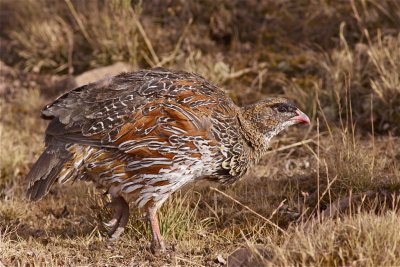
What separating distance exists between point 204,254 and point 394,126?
11.9 feet

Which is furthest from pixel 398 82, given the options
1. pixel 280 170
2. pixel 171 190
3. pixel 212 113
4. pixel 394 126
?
pixel 171 190

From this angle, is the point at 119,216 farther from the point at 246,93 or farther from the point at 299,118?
the point at 246,93

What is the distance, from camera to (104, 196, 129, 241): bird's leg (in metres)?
6.57

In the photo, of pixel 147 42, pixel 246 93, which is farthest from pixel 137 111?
pixel 147 42

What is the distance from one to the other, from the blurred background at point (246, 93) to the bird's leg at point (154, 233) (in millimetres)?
174

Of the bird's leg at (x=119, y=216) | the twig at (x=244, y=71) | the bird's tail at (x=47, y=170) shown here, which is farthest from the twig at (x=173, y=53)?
the bird's tail at (x=47, y=170)

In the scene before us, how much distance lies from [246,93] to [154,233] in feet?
13.7

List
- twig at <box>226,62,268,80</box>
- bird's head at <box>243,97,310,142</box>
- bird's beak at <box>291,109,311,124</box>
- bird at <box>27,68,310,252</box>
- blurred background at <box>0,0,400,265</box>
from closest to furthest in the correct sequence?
bird at <box>27,68,310,252</box> → blurred background at <box>0,0,400,265</box> → bird's head at <box>243,97,310,142</box> → bird's beak at <box>291,109,311,124</box> → twig at <box>226,62,268,80</box>

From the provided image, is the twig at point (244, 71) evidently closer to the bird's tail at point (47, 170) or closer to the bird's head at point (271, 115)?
the bird's head at point (271, 115)

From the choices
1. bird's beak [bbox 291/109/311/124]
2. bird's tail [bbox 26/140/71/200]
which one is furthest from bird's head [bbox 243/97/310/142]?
bird's tail [bbox 26/140/71/200]

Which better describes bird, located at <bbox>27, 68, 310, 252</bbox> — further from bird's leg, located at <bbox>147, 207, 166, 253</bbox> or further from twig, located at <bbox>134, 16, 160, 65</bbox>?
twig, located at <bbox>134, 16, 160, 65</bbox>

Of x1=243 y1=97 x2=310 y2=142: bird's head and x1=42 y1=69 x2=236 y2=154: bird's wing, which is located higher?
x1=42 y1=69 x2=236 y2=154: bird's wing

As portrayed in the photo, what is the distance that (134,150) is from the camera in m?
6.07

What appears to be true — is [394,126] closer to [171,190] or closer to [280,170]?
[280,170]
